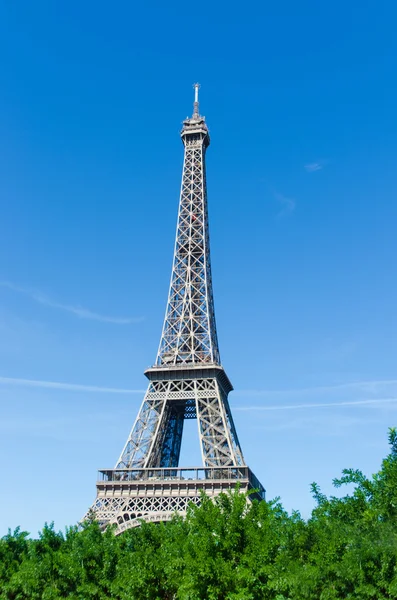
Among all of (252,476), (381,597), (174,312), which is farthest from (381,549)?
(174,312)

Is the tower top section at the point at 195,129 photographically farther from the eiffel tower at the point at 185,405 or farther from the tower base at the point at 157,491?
the tower base at the point at 157,491

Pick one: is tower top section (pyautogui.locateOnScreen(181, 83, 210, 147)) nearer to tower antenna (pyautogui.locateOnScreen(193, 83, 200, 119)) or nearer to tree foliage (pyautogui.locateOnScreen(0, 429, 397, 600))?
tower antenna (pyautogui.locateOnScreen(193, 83, 200, 119))

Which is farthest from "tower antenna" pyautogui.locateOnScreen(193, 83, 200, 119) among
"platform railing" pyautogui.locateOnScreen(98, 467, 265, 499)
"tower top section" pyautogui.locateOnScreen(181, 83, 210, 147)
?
"platform railing" pyautogui.locateOnScreen(98, 467, 265, 499)

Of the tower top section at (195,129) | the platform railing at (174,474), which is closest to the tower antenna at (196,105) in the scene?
the tower top section at (195,129)

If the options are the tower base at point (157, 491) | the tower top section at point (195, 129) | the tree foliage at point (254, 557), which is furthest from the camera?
the tower top section at point (195, 129)

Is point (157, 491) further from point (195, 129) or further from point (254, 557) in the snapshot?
point (195, 129)

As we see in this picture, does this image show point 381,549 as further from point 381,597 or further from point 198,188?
point 198,188

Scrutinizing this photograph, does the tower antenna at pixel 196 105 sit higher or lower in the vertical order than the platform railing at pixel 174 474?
higher
